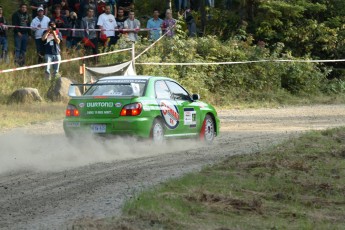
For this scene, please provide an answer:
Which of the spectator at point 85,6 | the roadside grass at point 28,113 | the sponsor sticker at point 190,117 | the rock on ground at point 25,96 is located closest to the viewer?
the sponsor sticker at point 190,117

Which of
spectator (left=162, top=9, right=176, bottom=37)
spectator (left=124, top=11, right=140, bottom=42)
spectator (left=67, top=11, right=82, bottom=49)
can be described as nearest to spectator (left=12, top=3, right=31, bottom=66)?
spectator (left=67, top=11, right=82, bottom=49)

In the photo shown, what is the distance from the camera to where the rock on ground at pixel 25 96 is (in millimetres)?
24406

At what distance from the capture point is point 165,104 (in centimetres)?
1697

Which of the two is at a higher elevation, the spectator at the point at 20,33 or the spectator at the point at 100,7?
the spectator at the point at 100,7

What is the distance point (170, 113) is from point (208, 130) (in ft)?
5.27

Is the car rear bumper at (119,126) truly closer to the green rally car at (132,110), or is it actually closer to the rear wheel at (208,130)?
the green rally car at (132,110)

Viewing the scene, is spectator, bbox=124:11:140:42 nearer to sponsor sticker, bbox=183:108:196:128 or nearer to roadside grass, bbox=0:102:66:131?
roadside grass, bbox=0:102:66:131

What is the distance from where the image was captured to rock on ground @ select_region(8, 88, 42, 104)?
24.4 meters

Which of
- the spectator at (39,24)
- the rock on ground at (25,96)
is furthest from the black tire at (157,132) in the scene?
the spectator at (39,24)

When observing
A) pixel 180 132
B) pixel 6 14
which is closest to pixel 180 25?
pixel 6 14

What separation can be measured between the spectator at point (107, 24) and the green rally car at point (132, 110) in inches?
386

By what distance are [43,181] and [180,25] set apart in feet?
57.2

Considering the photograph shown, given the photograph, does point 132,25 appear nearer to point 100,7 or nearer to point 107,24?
point 107,24

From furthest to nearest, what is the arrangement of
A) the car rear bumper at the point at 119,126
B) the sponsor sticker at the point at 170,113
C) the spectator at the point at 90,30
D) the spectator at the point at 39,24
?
the spectator at the point at 90,30, the spectator at the point at 39,24, the sponsor sticker at the point at 170,113, the car rear bumper at the point at 119,126
